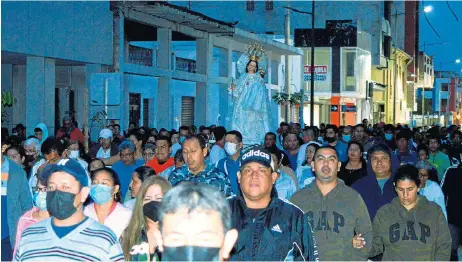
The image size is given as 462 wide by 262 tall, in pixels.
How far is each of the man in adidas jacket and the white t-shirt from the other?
52.0 inches

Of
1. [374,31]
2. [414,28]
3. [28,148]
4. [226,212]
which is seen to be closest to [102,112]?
[28,148]

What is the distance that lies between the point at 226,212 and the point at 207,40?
30044 mm

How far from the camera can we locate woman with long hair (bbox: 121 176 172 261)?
6051mm

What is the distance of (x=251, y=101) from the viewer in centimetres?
1511

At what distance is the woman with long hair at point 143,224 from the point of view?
6.05 meters

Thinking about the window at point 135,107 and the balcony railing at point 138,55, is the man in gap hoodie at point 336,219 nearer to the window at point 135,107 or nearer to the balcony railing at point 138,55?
the balcony railing at point 138,55

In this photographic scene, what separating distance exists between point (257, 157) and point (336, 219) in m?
1.27

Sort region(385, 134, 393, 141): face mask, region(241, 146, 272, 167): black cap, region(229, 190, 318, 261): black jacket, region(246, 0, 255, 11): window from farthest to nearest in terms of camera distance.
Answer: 1. region(246, 0, 255, 11): window
2. region(385, 134, 393, 141): face mask
3. region(241, 146, 272, 167): black cap
4. region(229, 190, 318, 261): black jacket

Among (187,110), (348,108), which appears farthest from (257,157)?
(348,108)

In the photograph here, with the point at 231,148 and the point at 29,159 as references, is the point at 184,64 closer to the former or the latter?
the point at 29,159

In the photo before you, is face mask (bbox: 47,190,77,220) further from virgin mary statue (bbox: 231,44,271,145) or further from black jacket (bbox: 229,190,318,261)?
virgin mary statue (bbox: 231,44,271,145)

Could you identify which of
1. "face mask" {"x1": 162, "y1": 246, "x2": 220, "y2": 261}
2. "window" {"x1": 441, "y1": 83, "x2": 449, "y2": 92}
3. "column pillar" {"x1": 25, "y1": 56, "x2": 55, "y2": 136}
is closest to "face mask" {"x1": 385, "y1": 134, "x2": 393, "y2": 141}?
"column pillar" {"x1": 25, "y1": 56, "x2": 55, "y2": 136}

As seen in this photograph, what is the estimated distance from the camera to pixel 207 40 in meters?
33.2

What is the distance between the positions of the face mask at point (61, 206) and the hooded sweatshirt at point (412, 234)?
3.29 metres
